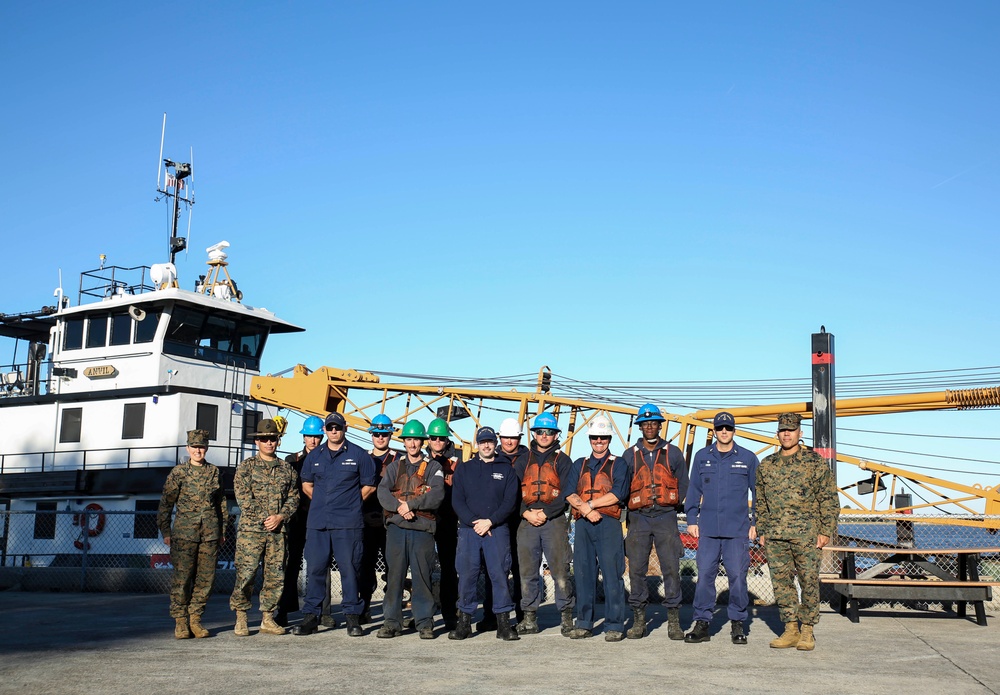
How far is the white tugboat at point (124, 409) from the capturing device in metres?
20.0

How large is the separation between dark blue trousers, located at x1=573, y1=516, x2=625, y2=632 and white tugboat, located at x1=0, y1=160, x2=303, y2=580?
1331 centimetres

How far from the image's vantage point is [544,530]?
27.3 feet

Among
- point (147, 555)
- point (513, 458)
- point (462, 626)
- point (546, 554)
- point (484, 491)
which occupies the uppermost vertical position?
point (513, 458)

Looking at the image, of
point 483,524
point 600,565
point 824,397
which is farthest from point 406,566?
point 824,397

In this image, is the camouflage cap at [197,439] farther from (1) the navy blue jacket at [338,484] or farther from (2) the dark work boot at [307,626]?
(2) the dark work boot at [307,626]

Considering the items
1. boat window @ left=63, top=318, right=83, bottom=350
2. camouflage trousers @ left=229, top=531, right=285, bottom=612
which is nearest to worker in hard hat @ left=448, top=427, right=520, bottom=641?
camouflage trousers @ left=229, top=531, right=285, bottom=612

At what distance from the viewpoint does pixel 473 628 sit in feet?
28.6

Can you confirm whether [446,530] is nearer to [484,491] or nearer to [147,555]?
[484,491]

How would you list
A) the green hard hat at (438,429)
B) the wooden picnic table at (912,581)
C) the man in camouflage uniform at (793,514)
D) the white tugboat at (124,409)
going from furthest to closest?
→ the white tugboat at (124,409)
the wooden picnic table at (912,581)
the green hard hat at (438,429)
the man in camouflage uniform at (793,514)

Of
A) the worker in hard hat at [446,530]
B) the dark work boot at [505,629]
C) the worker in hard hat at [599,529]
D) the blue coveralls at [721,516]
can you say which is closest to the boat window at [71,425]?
the worker in hard hat at [446,530]

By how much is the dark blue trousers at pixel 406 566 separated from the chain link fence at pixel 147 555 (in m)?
1.90

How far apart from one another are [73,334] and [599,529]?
58.9 ft

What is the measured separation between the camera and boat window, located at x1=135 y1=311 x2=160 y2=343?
2112 centimetres

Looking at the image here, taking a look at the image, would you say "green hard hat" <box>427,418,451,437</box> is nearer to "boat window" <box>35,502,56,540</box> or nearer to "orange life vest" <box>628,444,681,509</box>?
"orange life vest" <box>628,444,681,509</box>
